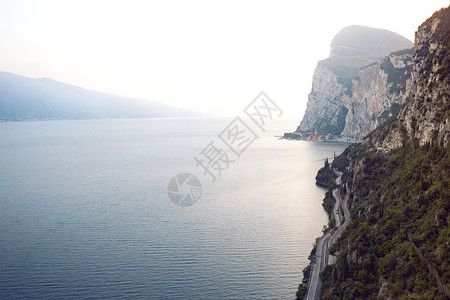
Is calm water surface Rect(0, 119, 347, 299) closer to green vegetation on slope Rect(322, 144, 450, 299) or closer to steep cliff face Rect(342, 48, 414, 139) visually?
green vegetation on slope Rect(322, 144, 450, 299)

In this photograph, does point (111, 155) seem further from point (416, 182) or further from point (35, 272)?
point (416, 182)

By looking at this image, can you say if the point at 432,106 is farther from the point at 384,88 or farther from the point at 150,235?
the point at 384,88

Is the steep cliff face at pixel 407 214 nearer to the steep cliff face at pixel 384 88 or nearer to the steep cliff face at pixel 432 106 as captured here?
the steep cliff face at pixel 432 106

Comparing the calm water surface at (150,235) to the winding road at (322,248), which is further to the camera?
the calm water surface at (150,235)

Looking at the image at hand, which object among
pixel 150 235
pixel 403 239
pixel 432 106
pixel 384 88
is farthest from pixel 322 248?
pixel 384 88

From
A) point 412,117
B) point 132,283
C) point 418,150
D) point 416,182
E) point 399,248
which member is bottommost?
point 132,283

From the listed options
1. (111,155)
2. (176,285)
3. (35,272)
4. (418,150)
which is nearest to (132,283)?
(176,285)

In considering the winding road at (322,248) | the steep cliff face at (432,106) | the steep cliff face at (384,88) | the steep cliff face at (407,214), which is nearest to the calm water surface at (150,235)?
the winding road at (322,248)
